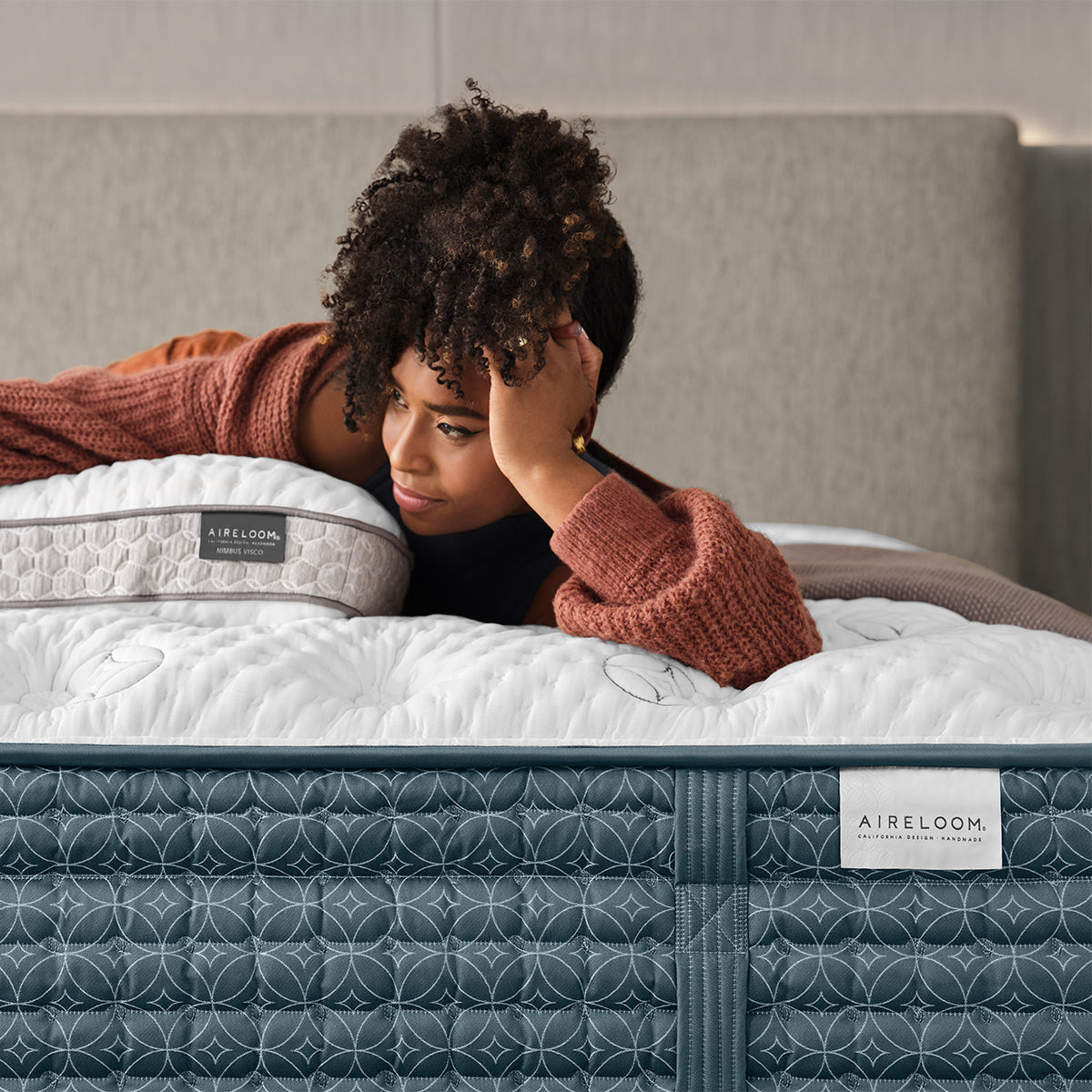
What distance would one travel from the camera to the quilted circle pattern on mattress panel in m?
0.55

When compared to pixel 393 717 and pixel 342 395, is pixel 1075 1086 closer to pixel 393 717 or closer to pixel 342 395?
pixel 393 717

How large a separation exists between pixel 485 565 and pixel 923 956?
1.60 ft

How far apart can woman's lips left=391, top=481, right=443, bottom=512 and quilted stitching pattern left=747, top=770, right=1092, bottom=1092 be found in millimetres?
386

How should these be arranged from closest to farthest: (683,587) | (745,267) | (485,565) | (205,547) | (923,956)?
(923,956), (683,587), (205,547), (485,565), (745,267)

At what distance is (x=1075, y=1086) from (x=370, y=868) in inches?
15.9

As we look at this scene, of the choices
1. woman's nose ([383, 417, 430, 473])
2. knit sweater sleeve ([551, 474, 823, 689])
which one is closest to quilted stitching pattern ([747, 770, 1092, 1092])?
knit sweater sleeve ([551, 474, 823, 689])

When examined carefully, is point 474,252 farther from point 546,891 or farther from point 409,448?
point 546,891

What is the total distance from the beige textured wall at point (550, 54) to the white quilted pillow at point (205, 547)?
1.28m

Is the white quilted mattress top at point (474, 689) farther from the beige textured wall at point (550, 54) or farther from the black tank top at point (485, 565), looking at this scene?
the beige textured wall at point (550, 54)

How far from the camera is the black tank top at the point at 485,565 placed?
2.91 feet

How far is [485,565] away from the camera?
900mm

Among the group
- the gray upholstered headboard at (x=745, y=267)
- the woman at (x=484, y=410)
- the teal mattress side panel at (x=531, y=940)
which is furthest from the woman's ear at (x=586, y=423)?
the gray upholstered headboard at (x=745, y=267)

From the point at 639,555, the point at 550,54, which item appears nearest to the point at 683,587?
the point at 639,555

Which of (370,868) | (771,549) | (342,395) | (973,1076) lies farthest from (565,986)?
(342,395)
